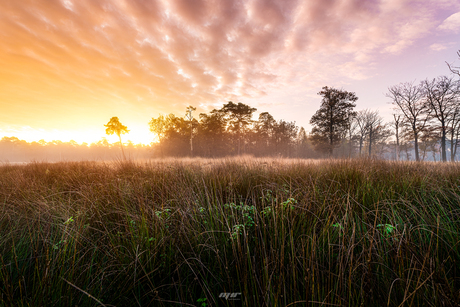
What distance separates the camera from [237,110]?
29.2 m

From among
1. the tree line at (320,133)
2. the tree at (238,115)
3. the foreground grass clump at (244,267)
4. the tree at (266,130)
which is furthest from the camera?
the tree at (266,130)

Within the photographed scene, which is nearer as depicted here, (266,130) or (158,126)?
(158,126)

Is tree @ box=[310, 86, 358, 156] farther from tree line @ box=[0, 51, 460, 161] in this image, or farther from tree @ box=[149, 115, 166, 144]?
tree @ box=[149, 115, 166, 144]

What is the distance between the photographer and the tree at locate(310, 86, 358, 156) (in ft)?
68.4

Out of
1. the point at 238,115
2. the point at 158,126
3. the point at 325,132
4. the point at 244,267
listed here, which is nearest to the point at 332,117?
the point at 325,132

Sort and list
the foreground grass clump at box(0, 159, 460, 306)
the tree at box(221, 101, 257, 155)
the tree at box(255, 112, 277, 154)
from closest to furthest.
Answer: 1. the foreground grass clump at box(0, 159, 460, 306)
2. the tree at box(221, 101, 257, 155)
3. the tree at box(255, 112, 277, 154)

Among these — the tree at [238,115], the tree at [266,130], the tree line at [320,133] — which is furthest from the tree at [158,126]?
the tree at [266,130]

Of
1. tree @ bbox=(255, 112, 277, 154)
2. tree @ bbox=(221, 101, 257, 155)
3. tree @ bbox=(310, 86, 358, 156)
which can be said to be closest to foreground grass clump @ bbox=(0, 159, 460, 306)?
tree @ bbox=(310, 86, 358, 156)

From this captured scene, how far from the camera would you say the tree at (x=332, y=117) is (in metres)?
20.9

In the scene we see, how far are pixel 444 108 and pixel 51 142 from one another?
376ft

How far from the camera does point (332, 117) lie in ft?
69.9

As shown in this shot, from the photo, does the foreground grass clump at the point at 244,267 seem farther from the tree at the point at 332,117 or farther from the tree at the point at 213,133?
the tree at the point at 213,133

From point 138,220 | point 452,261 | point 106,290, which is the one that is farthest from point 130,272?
point 452,261

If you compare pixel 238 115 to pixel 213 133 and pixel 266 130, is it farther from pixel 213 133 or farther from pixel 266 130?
pixel 266 130
